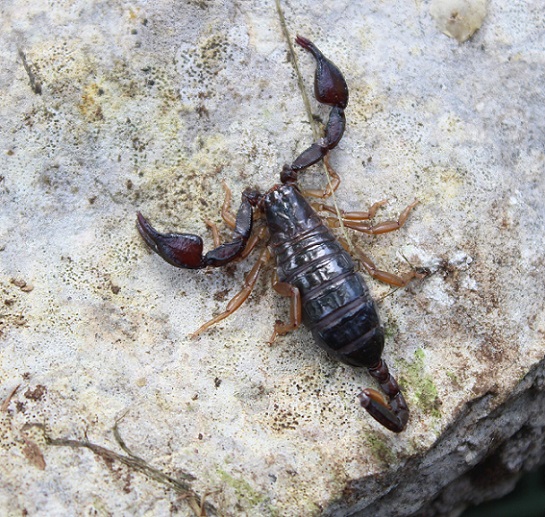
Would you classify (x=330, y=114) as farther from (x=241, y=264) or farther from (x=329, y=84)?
(x=241, y=264)

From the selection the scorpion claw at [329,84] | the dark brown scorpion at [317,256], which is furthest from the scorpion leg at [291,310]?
the scorpion claw at [329,84]

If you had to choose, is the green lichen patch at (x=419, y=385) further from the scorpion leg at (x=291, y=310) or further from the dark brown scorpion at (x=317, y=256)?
the scorpion leg at (x=291, y=310)

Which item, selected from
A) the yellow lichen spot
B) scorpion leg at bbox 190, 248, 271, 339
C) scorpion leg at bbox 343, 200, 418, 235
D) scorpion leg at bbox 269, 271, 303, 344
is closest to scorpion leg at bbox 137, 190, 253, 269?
scorpion leg at bbox 190, 248, 271, 339

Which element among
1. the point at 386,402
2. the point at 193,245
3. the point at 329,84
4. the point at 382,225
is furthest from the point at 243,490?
the point at 329,84

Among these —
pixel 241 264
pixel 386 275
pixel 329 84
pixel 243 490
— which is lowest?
pixel 243 490

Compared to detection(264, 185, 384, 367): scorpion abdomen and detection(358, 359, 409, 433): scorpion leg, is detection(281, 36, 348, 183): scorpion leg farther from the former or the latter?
detection(358, 359, 409, 433): scorpion leg

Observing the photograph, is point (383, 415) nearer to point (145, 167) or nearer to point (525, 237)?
point (525, 237)
